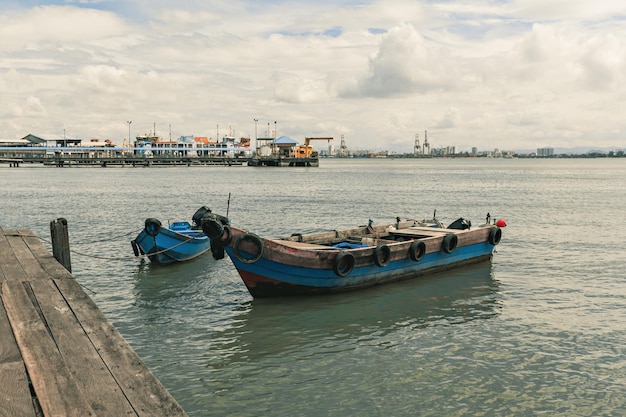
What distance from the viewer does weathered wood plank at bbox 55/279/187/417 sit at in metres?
4.48

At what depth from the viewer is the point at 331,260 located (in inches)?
567

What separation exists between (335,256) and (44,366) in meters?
9.62

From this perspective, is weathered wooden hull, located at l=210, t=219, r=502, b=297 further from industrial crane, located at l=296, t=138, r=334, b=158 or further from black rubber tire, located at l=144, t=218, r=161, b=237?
industrial crane, located at l=296, t=138, r=334, b=158

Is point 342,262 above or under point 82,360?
under

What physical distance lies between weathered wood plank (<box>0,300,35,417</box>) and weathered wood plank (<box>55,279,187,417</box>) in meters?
0.74

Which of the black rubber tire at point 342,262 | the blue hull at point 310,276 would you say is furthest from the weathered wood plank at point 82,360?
the black rubber tire at point 342,262

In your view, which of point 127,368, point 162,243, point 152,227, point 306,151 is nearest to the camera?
point 127,368

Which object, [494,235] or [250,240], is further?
[494,235]

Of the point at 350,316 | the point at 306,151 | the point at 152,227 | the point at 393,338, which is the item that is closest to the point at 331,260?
the point at 350,316

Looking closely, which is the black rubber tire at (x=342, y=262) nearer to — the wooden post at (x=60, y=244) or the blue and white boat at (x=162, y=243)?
the blue and white boat at (x=162, y=243)

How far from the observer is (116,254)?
880 inches

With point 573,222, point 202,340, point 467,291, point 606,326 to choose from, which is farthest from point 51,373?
point 573,222

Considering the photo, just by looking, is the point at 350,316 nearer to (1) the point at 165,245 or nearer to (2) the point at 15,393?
(1) the point at 165,245

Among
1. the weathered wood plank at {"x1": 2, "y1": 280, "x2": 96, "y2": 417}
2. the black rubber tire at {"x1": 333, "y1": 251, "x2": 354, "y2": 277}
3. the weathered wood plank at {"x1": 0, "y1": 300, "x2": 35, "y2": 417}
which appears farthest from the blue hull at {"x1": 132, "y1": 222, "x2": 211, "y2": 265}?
the weathered wood plank at {"x1": 0, "y1": 300, "x2": 35, "y2": 417}
